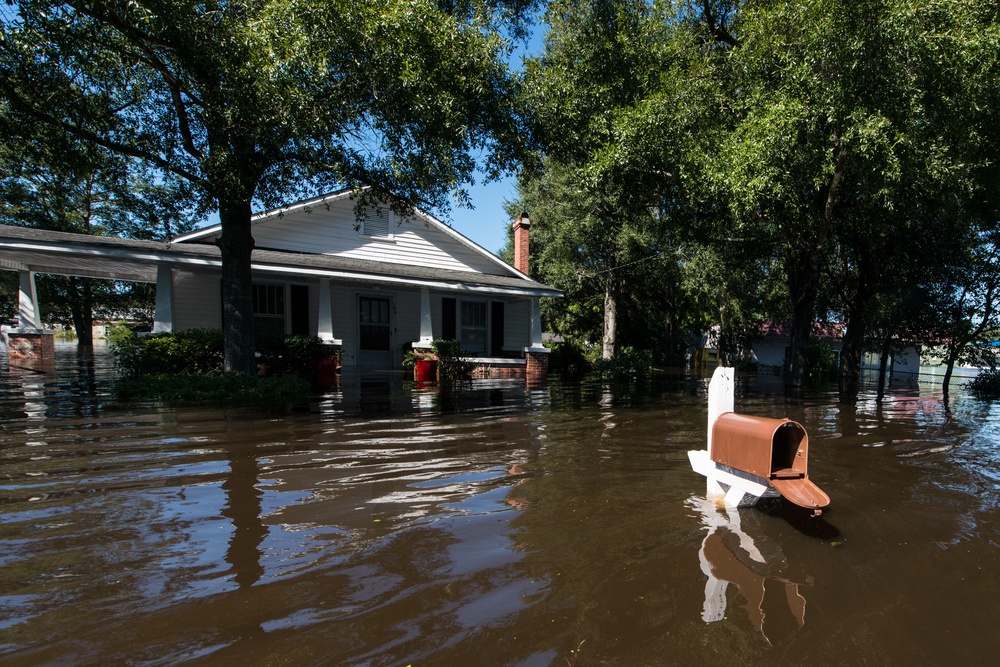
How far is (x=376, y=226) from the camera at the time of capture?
1791 centimetres

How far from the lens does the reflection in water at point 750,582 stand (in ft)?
9.01

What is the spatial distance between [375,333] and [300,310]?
104 inches

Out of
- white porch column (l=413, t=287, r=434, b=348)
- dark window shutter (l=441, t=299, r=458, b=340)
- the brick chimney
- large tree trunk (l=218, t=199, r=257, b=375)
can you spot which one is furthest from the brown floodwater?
the brick chimney

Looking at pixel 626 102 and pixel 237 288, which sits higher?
pixel 626 102

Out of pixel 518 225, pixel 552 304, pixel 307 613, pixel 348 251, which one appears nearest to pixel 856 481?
pixel 307 613

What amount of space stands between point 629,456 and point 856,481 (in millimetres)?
2096

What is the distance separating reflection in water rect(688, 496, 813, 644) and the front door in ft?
49.4

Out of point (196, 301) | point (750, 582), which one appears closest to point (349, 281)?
point (196, 301)

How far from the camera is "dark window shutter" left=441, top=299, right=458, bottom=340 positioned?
18766 millimetres

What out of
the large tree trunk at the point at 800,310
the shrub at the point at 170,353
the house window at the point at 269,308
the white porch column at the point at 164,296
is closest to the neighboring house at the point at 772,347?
the large tree trunk at the point at 800,310

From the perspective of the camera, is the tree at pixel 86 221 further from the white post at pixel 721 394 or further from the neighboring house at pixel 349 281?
the white post at pixel 721 394

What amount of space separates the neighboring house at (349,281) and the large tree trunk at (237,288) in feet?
10.4

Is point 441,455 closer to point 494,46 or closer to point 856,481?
point 856,481

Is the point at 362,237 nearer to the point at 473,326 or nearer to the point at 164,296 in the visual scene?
the point at 473,326
